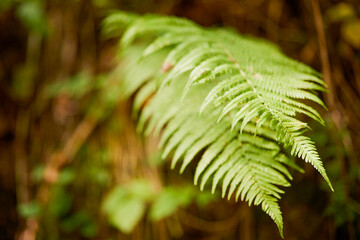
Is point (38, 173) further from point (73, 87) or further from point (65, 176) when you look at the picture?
point (73, 87)

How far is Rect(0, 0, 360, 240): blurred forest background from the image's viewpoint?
1.36m

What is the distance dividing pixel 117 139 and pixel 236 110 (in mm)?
1141

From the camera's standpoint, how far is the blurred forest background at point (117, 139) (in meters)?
1.36

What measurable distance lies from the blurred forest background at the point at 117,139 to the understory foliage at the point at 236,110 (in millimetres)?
525

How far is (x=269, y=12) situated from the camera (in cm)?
182

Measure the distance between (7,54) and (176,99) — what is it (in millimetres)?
2045

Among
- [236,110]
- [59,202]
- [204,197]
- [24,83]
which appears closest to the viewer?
[236,110]

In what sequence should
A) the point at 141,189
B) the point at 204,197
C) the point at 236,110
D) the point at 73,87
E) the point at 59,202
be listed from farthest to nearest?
the point at 73,87 < the point at 59,202 < the point at 141,189 < the point at 204,197 < the point at 236,110

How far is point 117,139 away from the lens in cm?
184

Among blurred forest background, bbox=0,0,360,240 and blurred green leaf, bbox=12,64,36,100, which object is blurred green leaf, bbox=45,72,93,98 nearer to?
blurred forest background, bbox=0,0,360,240

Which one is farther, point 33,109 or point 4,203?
point 33,109

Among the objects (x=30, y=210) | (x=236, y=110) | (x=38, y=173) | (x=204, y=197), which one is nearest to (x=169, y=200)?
(x=204, y=197)

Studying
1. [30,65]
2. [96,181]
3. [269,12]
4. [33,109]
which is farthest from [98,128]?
[269,12]

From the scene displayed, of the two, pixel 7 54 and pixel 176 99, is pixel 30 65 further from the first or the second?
pixel 176 99
